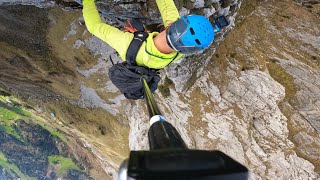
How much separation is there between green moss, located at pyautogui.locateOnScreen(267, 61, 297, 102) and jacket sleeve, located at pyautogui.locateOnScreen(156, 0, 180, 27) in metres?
9.62

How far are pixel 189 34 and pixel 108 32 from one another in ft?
10.0

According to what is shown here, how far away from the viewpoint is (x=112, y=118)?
1304 inches

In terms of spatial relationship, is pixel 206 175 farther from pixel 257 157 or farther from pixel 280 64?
pixel 257 157

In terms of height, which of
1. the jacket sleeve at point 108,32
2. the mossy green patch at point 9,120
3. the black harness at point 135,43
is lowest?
the black harness at point 135,43

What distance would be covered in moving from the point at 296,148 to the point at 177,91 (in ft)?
26.8

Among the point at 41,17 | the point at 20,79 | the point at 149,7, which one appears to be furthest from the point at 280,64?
the point at 20,79

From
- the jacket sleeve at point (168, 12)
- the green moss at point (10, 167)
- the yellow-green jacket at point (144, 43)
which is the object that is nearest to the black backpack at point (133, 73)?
the yellow-green jacket at point (144, 43)

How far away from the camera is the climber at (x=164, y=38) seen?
8586 mm

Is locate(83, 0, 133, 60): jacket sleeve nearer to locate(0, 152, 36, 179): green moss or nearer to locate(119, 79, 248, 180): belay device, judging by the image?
locate(119, 79, 248, 180): belay device

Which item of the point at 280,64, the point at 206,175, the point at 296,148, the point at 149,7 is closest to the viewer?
the point at 206,175

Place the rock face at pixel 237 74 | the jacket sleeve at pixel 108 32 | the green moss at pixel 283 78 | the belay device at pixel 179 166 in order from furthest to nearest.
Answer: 1. the green moss at pixel 283 78
2. the rock face at pixel 237 74
3. the jacket sleeve at pixel 108 32
4. the belay device at pixel 179 166

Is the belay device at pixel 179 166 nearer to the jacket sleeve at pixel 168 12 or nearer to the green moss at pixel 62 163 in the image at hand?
the jacket sleeve at pixel 168 12

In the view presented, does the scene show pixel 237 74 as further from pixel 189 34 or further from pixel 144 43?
pixel 189 34

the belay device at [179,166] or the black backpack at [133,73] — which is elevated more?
the black backpack at [133,73]
